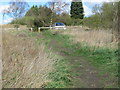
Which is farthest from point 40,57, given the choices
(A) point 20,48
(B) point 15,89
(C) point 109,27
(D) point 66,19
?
(D) point 66,19

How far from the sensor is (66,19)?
32844 mm

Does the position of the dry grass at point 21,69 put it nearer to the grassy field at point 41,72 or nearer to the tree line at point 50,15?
the grassy field at point 41,72

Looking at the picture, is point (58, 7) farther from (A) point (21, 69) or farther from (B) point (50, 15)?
(A) point (21, 69)

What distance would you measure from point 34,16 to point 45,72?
25538mm

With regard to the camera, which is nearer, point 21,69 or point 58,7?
point 21,69

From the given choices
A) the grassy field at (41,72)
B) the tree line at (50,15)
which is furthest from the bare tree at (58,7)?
the grassy field at (41,72)

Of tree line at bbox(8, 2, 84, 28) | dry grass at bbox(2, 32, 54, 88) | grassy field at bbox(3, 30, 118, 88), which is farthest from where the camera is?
tree line at bbox(8, 2, 84, 28)

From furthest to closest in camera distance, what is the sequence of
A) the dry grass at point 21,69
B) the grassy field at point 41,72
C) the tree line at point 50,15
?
the tree line at point 50,15
the grassy field at point 41,72
the dry grass at point 21,69

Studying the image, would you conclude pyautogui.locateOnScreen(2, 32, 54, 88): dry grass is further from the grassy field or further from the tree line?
the tree line

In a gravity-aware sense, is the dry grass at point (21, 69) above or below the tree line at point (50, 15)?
below

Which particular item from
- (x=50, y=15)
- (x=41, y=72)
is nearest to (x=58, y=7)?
(x=50, y=15)

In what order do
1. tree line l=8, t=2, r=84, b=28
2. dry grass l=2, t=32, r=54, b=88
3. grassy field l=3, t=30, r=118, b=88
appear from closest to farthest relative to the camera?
dry grass l=2, t=32, r=54, b=88 < grassy field l=3, t=30, r=118, b=88 < tree line l=8, t=2, r=84, b=28

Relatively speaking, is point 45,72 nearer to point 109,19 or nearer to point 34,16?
point 109,19

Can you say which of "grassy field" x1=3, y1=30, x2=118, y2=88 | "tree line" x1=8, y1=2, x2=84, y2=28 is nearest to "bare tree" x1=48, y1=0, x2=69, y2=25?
"tree line" x1=8, y1=2, x2=84, y2=28
